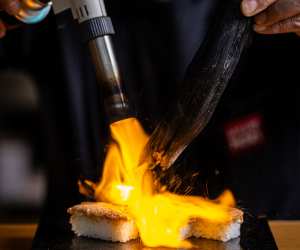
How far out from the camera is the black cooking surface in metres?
1.30

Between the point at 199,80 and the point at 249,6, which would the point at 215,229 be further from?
the point at 249,6

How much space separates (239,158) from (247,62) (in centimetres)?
23

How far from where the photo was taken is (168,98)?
170 cm

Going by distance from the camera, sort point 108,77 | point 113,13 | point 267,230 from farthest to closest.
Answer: point 113,13
point 267,230
point 108,77

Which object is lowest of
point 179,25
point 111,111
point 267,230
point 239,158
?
point 267,230

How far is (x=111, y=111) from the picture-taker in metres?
1.17

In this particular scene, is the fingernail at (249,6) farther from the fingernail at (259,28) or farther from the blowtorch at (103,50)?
the blowtorch at (103,50)

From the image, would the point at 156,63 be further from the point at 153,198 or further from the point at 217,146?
the point at 153,198

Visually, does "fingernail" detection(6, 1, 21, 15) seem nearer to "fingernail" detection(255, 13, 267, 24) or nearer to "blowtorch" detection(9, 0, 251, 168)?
"blowtorch" detection(9, 0, 251, 168)

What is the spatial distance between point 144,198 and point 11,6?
1.57ft

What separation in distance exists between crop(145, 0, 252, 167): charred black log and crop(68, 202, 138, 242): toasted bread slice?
0.53 ft

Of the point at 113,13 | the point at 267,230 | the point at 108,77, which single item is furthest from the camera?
the point at 113,13

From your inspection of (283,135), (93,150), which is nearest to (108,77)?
(93,150)

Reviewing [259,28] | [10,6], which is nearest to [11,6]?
[10,6]
